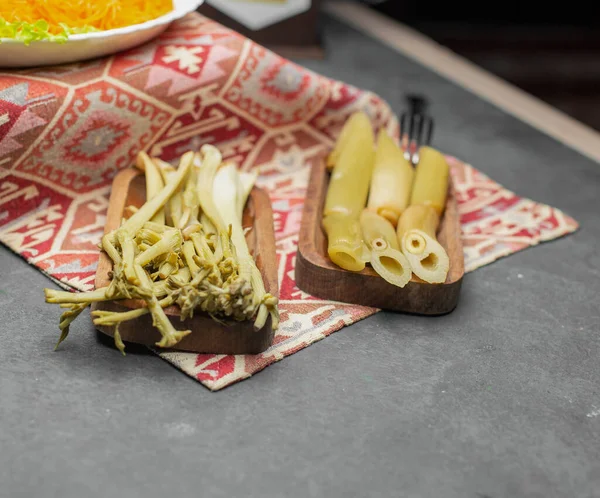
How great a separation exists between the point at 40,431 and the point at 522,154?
1.37 m

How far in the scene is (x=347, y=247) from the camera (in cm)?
130

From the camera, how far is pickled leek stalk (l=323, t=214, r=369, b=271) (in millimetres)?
1300

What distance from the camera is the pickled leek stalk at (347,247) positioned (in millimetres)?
1300

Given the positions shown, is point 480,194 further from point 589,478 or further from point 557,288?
point 589,478

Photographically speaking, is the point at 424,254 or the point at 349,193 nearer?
the point at 424,254

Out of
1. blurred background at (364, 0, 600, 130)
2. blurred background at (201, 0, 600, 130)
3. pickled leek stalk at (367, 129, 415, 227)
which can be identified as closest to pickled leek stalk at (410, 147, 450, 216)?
pickled leek stalk at (367, 129, 415, 227)

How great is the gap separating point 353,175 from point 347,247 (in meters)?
0.29

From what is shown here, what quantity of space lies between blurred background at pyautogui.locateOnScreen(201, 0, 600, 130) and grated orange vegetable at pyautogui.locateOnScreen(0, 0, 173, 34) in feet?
5.17

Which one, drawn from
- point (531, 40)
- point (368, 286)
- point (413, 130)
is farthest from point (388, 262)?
point (531, 40)

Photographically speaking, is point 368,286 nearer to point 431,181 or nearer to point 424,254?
point 424,254

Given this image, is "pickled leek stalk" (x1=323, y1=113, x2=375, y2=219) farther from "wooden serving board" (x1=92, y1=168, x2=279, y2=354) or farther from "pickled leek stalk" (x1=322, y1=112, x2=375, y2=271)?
"wooden serving board" (x1=92, y1=168, x2=279, y2=354)

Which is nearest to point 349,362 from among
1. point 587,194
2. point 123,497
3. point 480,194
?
point 123,497

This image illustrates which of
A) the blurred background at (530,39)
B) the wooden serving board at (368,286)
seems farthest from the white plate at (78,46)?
the blurred background at (530,39)

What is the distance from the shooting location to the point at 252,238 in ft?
4.72
